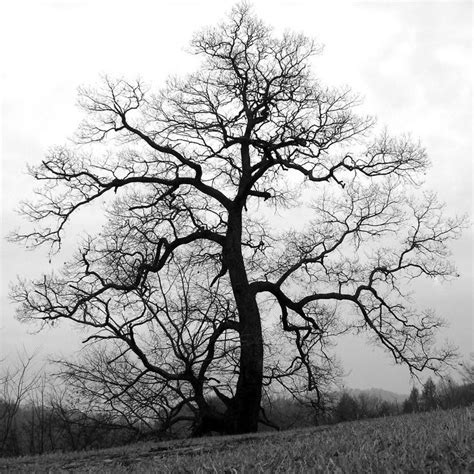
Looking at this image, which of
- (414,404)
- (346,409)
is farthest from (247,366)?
(346,409)

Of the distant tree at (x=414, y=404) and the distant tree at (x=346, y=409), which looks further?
the distant tree at (x=346, y=409)

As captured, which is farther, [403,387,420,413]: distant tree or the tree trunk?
the tree trunk

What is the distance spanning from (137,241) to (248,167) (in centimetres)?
443

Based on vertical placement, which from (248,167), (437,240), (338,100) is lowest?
(437,240)

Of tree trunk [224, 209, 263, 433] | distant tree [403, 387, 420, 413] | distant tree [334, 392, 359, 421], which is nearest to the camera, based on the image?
distant tree [403, 387, 420, 413]

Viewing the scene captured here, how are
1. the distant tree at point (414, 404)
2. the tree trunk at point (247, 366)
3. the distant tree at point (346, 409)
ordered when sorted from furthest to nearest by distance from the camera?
the distant tree at point (346, 409) → the tree trunk at point (247, 366) → the distant tree at point (414, 404)

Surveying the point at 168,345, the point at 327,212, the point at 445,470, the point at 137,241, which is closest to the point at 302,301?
the point at 327,212

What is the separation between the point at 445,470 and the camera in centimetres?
335

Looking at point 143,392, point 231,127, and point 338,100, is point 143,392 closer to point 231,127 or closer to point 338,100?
point 231,127

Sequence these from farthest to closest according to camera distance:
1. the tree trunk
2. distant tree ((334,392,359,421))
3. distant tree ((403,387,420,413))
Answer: distant tree ((334,392,359,421)) → the tree trunk → distant tree ((403,387,420,413))

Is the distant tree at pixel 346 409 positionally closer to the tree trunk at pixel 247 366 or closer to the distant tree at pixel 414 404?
the distant tree at pixel 414 404

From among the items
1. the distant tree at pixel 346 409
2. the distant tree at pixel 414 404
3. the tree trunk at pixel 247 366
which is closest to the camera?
the distant tree at pixel 414 404

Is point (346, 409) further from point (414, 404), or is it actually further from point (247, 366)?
point (247, 366)

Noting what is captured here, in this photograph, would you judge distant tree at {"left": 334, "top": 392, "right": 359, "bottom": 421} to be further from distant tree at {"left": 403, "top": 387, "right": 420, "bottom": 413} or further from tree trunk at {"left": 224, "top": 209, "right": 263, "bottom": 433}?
tree trunk at {"left": 224, "top": 209, "right": 263, "bottom": 433}
